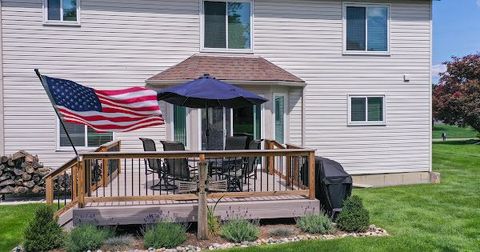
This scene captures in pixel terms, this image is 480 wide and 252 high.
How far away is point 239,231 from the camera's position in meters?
6.93

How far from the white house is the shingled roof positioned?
4 cm

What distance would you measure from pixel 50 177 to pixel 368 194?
7.72 m

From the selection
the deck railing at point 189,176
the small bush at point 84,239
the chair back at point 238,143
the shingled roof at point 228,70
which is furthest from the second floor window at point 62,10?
the small bush at point 84,239

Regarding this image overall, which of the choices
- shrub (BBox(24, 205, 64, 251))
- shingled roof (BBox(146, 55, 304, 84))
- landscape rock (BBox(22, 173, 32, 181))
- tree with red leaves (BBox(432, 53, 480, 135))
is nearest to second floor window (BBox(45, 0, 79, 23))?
shingled roof (BBox(146, 55, 304, 84))

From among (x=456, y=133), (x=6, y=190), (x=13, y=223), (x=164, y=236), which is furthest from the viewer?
(x=456, y=133)

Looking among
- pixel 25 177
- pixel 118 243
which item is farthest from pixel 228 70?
pixel 118 243

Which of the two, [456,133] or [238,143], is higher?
[238,143]

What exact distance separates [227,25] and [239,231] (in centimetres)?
703

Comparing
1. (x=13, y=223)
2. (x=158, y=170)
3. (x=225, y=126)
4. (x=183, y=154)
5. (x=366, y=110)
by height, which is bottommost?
(x=13, y=223)

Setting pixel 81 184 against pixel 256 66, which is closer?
pixel 81 184

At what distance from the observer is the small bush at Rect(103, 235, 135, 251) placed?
664 cm

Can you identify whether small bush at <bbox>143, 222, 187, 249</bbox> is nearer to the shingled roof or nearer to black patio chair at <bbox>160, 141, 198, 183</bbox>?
black patio chair at <bbox>160, 141, 198, 183</bbox>

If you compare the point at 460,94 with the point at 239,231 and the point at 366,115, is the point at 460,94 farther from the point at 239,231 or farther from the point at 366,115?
the point at 239,231

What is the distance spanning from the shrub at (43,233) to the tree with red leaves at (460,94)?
24.4m
